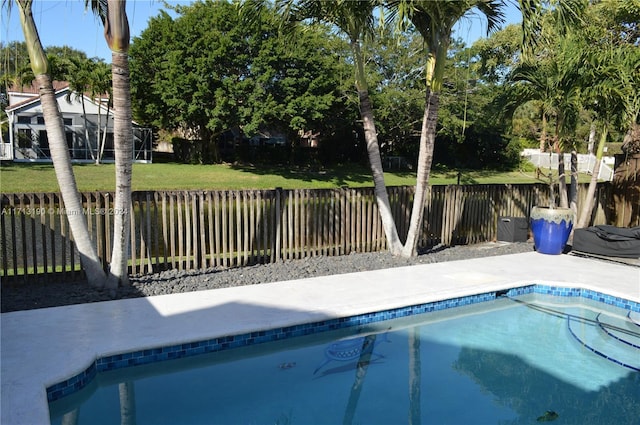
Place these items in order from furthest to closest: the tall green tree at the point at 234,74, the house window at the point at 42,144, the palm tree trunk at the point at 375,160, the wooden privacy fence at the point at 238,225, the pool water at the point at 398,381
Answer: the house window at the point at 42,144, the tall green tree at the point at 234,74, the palm tree trunk at the point at 375,160, the wooden privacy fence at the point at 238,225, the pool water at the point at 398,381

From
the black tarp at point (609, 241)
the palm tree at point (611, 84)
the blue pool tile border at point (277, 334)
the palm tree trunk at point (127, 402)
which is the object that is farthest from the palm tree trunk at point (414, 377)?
the palm tree at point (611, 84)

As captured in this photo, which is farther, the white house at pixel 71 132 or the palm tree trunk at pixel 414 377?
the white house at pixel 71 132

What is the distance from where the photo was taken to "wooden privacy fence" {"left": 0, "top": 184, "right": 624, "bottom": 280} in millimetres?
6727

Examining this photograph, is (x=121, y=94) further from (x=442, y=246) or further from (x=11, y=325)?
(x=442, y=246)

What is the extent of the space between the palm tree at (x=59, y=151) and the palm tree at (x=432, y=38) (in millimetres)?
4647

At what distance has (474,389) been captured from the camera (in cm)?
A: 509

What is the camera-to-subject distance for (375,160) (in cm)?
882

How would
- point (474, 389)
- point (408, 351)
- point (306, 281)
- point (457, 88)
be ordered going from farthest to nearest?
point (457, 88) < point (306, 281) < point (408, 351) < point (474, 389)

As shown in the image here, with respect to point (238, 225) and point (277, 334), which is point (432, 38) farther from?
point (277, 334)

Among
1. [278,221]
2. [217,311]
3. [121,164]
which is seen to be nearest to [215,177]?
[278,221]

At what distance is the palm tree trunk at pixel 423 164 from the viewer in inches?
331

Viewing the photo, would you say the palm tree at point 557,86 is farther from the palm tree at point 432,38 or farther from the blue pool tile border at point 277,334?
the blue pool tile border at point 277,334

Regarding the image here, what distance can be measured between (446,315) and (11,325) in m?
5.12

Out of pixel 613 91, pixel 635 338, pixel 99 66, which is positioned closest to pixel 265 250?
pixel 635 338
